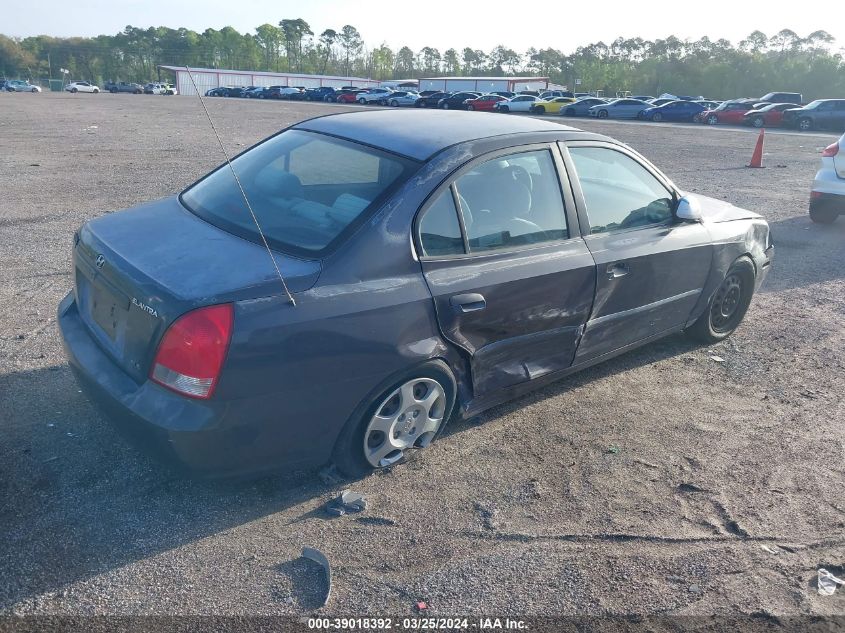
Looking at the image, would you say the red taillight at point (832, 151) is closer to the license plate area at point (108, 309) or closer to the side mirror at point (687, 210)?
the side mirror at point (687, 210)

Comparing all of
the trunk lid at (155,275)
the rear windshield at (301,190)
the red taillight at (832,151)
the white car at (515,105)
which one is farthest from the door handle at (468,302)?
the white car at (515,105)

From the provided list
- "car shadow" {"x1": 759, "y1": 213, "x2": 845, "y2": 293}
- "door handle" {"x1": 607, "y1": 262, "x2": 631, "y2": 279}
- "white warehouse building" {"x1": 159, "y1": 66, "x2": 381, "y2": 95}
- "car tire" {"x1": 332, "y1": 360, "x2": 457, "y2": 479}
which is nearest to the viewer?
"car tire" {"x1": 332, "y1": 360, "x2": 457, "y2": 479}

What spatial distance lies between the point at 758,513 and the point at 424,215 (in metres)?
2.20

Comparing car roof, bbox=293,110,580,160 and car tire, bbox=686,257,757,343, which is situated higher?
car roof, bbox=293,110,580,160

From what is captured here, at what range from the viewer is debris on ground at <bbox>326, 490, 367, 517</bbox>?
11.1 ft

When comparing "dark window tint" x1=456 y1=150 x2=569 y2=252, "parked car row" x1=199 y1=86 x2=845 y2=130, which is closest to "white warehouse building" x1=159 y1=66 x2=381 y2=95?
"parked car row" x1=199 y1=86 x2=845 y2=130

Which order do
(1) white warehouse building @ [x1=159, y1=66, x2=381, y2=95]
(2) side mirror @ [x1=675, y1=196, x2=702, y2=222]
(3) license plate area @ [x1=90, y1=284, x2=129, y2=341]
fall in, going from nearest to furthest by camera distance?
1. (3) license plate area @ [x1=90, y1=284, x2=129, y2=341]
2. (2) side mirror @ [x1=675, y1=196, x2=702, y2=222]
3. (1) white warehouse building @ [x1=159, y1=66, x2=381, y2=95]

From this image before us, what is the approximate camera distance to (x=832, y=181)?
958 centimetres

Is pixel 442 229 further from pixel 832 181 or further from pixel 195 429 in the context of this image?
pixel 832 181

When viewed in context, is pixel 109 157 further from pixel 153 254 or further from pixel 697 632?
pixel 697 632

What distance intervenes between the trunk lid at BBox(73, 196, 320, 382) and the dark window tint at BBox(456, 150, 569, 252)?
0.97 metres

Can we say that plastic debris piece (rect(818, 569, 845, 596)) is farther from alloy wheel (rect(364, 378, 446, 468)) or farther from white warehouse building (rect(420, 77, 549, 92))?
white warehouse building (rect(420, 77, 549, 92))

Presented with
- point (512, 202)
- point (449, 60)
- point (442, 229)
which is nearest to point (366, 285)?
point (442, 229)

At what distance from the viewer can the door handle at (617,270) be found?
4.34m
